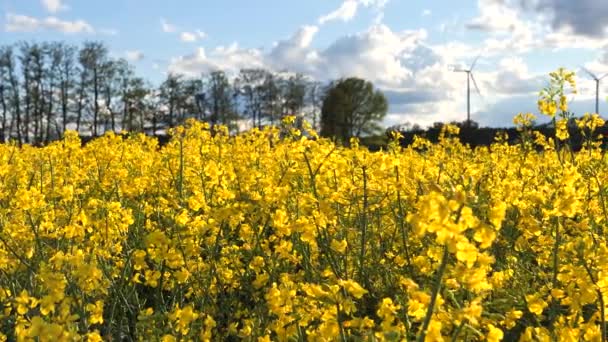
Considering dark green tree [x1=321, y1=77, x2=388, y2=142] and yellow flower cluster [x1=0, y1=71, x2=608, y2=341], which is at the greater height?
dark green tree [x1=321, y1=77, x2=388, y2=142]

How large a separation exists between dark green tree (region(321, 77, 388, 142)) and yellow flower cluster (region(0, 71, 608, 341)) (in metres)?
43.1

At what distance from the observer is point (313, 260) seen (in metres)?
3.75

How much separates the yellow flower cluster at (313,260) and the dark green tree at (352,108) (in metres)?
43.1

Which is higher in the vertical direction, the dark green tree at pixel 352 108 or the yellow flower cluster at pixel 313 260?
the dark green tree at pixel 352 108

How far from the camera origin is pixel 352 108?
49.7 metres

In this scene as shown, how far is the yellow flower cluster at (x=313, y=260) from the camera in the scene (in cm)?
212

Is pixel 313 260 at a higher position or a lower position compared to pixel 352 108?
lower

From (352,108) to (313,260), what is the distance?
4643cm

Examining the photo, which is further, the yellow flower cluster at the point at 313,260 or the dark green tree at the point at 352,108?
the dark green tree at the point at 352,108

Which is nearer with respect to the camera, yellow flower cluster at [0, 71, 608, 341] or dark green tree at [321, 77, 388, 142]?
yellow flower cluster at [0, 71, 608, 341]

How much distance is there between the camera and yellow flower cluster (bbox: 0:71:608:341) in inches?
83.3

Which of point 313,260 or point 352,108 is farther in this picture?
point 352,108

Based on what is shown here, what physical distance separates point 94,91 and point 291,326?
145ft

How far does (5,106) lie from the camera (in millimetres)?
43250
